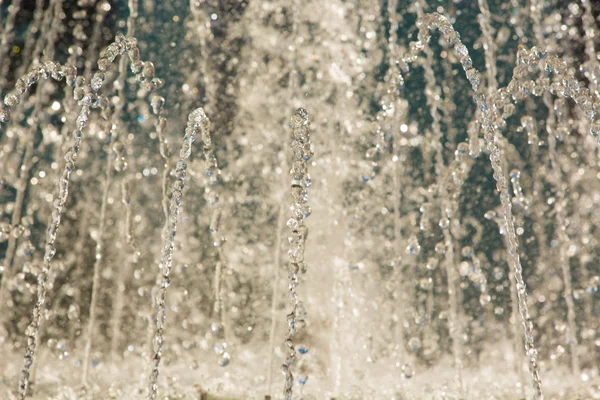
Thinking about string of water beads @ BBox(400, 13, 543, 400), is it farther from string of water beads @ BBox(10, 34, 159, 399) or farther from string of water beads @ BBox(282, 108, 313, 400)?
string of water beads @ BBox(10, 34, 159, 399)

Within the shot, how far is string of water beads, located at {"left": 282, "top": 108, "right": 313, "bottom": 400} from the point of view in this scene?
7.06 feet

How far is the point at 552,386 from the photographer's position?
8.59 ft

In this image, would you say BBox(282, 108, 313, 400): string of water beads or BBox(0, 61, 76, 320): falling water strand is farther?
BBox(0, 61, 76, 320): falling water strand

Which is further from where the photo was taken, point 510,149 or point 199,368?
point 510,149

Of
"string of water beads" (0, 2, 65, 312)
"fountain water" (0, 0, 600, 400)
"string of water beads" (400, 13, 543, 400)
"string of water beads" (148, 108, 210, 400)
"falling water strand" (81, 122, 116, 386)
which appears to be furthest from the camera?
"string of water beads" (0, 2, 65, 312)

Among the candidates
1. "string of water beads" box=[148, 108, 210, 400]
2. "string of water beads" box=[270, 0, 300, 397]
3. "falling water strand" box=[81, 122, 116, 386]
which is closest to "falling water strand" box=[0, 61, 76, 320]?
"falling water strand" box=[81, 122, 116, 386]

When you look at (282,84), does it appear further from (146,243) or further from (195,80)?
(146,243)

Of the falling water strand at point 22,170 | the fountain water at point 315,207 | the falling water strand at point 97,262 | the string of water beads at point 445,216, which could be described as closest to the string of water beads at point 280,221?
the fountain water at point 315,207

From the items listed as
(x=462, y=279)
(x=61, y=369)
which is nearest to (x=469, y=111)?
(x=462, y=279)

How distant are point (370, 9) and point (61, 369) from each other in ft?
6.15

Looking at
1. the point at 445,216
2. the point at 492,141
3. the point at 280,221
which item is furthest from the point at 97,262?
the point at 492,141

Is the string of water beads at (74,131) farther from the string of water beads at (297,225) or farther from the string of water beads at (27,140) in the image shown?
the string of water beads at (297,225)

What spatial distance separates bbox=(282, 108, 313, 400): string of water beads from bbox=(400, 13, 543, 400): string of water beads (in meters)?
0.59

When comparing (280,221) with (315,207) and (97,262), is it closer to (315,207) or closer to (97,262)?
(315,207)
